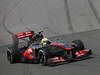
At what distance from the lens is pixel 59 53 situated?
11.2 m

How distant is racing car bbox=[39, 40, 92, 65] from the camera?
35.9ft

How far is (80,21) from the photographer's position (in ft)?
80.9

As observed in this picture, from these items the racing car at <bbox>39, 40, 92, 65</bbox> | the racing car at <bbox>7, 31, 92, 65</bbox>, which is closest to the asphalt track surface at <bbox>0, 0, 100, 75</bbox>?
the racing car at <bbox>7, 31, 92, 65</bbox>

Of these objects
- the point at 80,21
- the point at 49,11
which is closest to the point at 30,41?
the point at 80,21

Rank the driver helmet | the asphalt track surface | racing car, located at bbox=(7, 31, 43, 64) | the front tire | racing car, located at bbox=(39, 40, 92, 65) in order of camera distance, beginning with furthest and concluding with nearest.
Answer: the asphalt track surface → racing car, located at bbox=(7, 31, 43, 64) → the driver helmet → the front tire → racing car, located at bbox=(39, 40, 92, 65)

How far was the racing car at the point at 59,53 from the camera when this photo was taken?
35.9 ft

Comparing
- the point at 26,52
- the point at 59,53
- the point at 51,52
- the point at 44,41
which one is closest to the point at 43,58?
the point at 51,52

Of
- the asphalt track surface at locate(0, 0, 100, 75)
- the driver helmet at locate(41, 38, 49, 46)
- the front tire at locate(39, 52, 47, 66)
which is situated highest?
the asphalt track surface at locate(0, 0, 100, 75)

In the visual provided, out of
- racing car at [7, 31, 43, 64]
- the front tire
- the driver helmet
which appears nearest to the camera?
the front tire

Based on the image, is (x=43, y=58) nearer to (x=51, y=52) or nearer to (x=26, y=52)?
(x=51, y=52)

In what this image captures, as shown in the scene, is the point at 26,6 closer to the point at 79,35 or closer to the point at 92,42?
the point at 79,35

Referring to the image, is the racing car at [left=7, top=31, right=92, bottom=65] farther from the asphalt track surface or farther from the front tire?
the asphalt track surface

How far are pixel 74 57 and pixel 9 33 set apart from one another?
1523cm

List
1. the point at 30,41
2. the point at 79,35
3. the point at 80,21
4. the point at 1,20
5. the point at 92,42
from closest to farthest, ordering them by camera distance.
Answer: the point at 30,41 < the point at 92,42 < the point at 79,35 < the point at 80,21 < the point at 1,20
